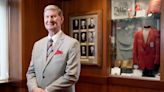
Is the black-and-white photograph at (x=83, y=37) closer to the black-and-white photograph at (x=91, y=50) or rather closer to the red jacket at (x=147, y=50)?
the black-and-white photograph at (x=91, y=50)

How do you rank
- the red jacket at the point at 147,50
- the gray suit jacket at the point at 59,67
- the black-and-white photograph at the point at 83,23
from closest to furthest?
the gray suit jacket at the point at 59,67 → the red jacket at the point at 147,50 → the black-and-white photograph at the point at 83,23

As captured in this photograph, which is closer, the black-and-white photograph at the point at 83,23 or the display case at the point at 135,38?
the display case at the point at 135,38

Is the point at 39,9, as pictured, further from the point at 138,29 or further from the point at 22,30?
the point at 138,29

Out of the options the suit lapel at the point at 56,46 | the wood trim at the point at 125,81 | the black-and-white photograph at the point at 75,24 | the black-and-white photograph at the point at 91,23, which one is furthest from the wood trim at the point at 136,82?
the suit lapel at the point at 56,46

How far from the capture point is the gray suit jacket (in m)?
2.18

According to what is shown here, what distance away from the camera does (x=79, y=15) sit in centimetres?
407

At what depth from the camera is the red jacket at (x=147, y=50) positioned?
3410 mm

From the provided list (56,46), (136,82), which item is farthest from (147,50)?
(56,46)

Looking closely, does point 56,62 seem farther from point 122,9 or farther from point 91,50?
point 122,9

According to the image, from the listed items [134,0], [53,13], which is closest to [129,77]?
[134,0]

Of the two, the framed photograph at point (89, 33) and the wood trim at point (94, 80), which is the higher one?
the framed photograph at point (89, 33)

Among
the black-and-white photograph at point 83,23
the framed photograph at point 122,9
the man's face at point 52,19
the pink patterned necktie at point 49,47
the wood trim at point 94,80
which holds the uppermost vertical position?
the framed photograph at point 122,9

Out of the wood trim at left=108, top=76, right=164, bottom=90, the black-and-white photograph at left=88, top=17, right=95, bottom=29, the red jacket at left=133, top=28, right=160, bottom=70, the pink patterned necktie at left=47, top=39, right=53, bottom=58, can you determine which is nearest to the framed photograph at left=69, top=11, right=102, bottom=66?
the black-and-white photograph at left=88, top=17, right=95, bottom=29

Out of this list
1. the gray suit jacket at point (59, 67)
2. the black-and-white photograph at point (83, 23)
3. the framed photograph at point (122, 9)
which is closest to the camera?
the gray suit jacket at point (59, 67)
